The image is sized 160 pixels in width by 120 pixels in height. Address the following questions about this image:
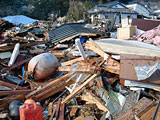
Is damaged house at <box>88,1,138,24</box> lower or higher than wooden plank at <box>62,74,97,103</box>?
higher

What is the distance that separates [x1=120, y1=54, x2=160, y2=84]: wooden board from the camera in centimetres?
307

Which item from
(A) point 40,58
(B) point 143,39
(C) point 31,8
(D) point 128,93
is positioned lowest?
(D) point 128,93

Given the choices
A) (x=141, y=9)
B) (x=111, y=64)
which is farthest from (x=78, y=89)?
(x=141, y=9)

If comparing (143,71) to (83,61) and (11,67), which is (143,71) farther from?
(11,67)

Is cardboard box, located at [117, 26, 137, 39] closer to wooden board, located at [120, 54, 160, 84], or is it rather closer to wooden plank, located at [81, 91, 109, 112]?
wooden board, located at [120, 54, 160, 84]

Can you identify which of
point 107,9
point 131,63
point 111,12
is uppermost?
point 107,9

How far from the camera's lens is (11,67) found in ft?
15.6

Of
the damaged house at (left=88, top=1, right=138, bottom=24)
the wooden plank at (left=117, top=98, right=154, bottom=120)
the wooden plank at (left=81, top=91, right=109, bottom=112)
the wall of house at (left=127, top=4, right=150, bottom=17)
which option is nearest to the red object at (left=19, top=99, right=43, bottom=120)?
the wooden plank at (left=81, top=91, right=109, bottom=112)

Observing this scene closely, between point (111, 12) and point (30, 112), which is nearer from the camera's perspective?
point (30, 112)

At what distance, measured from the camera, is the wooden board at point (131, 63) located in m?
3.07

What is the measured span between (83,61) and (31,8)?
25.5 m

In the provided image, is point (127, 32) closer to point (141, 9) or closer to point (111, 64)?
point (111, 64)

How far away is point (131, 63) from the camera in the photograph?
11.0 feet

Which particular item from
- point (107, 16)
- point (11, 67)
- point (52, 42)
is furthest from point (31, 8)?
point (11, 67)
